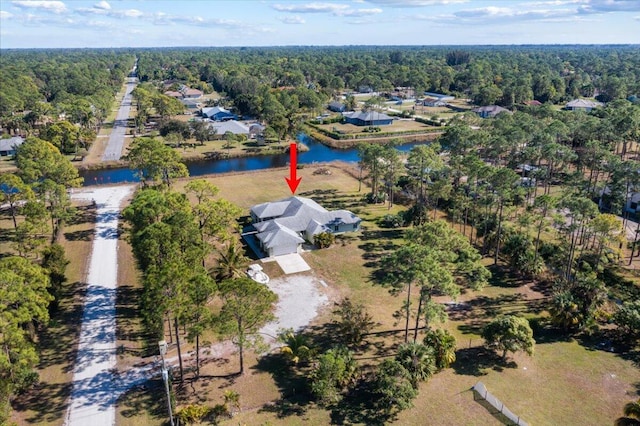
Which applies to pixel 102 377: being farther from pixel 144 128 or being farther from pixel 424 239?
pixel 144 128

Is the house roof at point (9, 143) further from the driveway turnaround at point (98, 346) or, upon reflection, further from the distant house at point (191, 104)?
the distant house at point (191, 104)

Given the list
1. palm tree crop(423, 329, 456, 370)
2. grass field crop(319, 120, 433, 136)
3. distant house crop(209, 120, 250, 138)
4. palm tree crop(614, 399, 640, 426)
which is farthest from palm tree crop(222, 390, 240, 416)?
grass field crop(319, 120, 433, 136)

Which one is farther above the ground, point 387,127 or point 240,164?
point 387,127

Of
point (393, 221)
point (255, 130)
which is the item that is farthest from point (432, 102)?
point (393, 221)

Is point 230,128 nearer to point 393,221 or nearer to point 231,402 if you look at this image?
point 393,221

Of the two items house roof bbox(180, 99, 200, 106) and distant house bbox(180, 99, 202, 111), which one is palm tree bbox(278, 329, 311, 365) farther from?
house roof bbox(180, 99, 200, 106)

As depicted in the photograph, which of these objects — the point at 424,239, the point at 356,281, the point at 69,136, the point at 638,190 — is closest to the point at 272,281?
the point at 356,281
